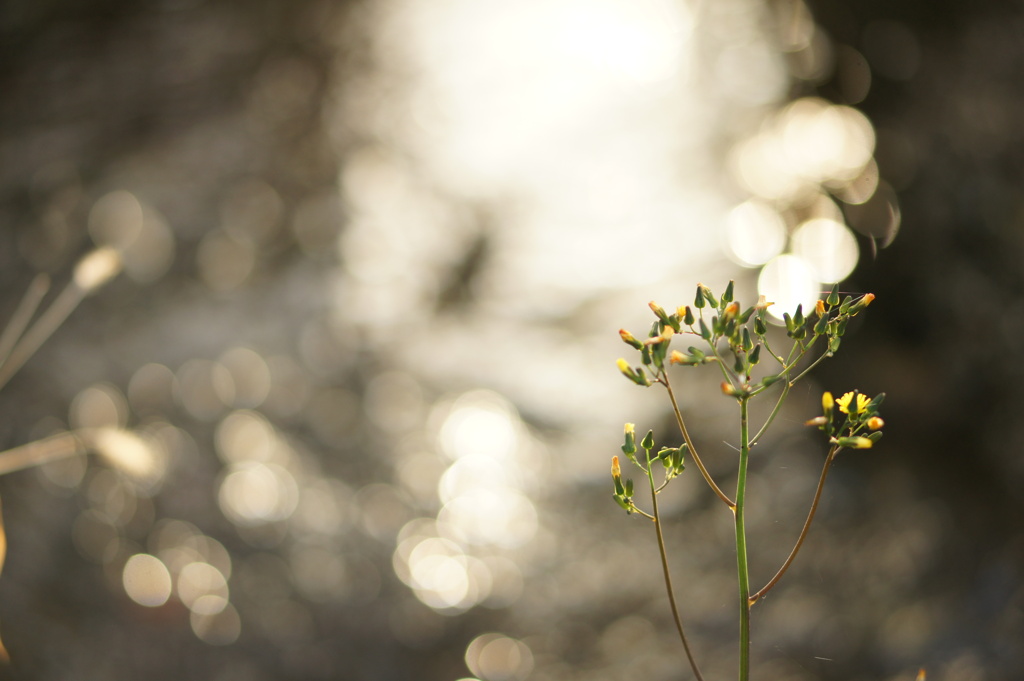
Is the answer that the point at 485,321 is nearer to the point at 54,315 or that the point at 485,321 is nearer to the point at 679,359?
the point at 54,315

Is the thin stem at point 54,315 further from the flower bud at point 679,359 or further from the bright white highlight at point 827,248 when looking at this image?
the bright white highlight at point 827,248

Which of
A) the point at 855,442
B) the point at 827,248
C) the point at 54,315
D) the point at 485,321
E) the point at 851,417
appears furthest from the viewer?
the point at 485,321

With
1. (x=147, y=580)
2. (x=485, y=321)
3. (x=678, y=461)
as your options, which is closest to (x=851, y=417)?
(x=678, y=461)

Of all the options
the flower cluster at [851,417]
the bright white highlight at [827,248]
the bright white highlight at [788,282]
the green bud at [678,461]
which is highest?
the bright white highlight at [827,248]

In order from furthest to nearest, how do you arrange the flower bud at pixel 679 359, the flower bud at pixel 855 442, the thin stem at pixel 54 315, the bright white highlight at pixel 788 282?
the thin stem at pixel 54 315 → the bright white highlight at pixel 788 282 → the flower bud at pixel 679 359 → the flower bud at pixel 855 442

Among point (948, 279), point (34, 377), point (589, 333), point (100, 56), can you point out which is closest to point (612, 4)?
point (589, 333)

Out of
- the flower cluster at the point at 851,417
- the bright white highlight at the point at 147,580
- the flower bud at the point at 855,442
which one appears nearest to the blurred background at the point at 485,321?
the bright white highlight at the point at 147,580

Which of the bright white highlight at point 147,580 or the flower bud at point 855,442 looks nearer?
the flower bud at point 855,442

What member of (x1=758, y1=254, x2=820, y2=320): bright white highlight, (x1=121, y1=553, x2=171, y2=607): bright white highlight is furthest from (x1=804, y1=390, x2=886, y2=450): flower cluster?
(x1=121, y1=553, x2=171, y2=607): bright white highlight
